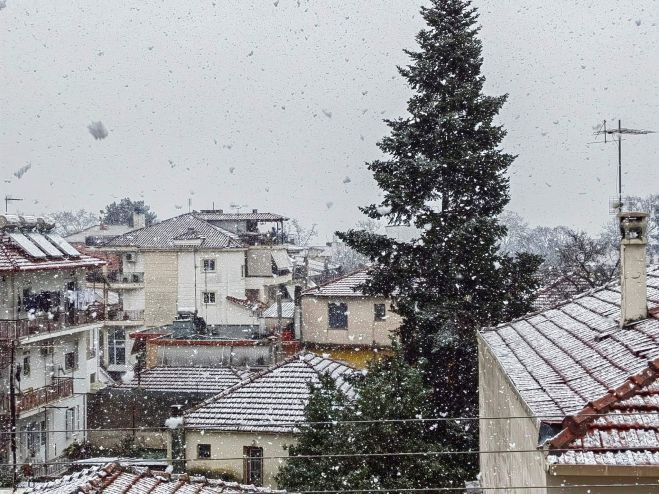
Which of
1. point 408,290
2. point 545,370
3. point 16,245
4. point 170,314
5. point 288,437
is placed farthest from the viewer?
point 170,314

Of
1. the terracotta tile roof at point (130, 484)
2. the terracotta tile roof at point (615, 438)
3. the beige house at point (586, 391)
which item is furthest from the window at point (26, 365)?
the terracotta tile roof at point (615, 438)

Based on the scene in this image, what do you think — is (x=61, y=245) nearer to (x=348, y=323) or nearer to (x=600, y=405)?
(x=348, y=323)

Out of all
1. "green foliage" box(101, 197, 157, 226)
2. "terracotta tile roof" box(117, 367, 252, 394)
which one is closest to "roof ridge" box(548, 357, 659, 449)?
"terracotta tile roof" box(117, 367, 252, 394)

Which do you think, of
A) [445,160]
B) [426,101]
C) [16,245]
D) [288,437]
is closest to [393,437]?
[288,437]

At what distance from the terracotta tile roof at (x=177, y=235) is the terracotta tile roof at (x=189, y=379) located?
19.3m

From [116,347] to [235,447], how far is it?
3340 cm

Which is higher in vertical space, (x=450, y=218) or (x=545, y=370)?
(x=450, y=218)

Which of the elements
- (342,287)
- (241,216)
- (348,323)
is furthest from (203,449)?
(241,216)

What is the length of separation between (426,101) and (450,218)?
3088 mm

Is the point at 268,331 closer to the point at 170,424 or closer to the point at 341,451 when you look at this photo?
the point at 170,424

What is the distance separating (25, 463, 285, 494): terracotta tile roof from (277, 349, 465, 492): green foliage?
1238mm

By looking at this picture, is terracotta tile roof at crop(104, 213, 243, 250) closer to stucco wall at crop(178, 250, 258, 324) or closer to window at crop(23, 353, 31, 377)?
stucco wall at crop(178, 250, 258, 324)

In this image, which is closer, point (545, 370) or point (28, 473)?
point (545, 370)

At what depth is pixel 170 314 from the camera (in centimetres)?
4959
